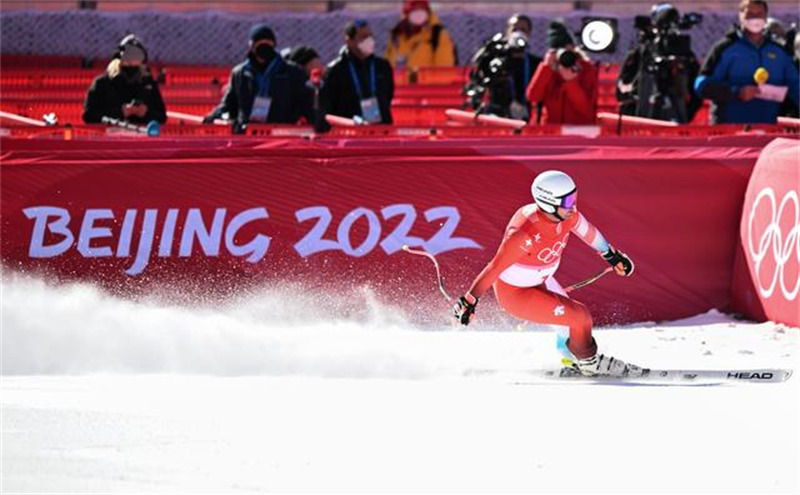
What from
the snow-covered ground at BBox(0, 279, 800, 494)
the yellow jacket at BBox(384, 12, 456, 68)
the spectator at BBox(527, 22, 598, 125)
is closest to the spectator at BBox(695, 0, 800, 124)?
the spectator at BBox(527, 22, 598, 125)

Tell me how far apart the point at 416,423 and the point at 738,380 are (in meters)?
2.19

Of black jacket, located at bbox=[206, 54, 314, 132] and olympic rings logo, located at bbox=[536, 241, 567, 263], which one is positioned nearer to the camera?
olympic rings logo, located at bbox=[536, 241, 567, 263]

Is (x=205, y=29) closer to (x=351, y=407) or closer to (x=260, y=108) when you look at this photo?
(x=260, y=108)

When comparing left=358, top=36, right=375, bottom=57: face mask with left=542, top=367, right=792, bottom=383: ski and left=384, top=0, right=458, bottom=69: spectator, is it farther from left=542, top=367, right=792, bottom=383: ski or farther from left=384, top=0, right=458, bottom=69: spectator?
left=542, top=367, right=792, bottom=383: ski

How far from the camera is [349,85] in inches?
557

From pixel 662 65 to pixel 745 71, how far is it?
864mm

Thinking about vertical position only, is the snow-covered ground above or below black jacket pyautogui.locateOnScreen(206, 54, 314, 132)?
below

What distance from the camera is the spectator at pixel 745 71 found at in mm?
13508

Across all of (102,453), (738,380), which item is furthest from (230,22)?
(102,453)

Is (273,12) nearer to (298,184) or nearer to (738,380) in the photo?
(298,184)

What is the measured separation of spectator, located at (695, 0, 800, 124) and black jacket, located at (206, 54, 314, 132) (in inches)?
124

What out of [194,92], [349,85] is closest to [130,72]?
[349,85]

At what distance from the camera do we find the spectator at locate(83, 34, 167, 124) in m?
13.9

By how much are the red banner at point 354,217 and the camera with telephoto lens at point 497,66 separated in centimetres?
266
